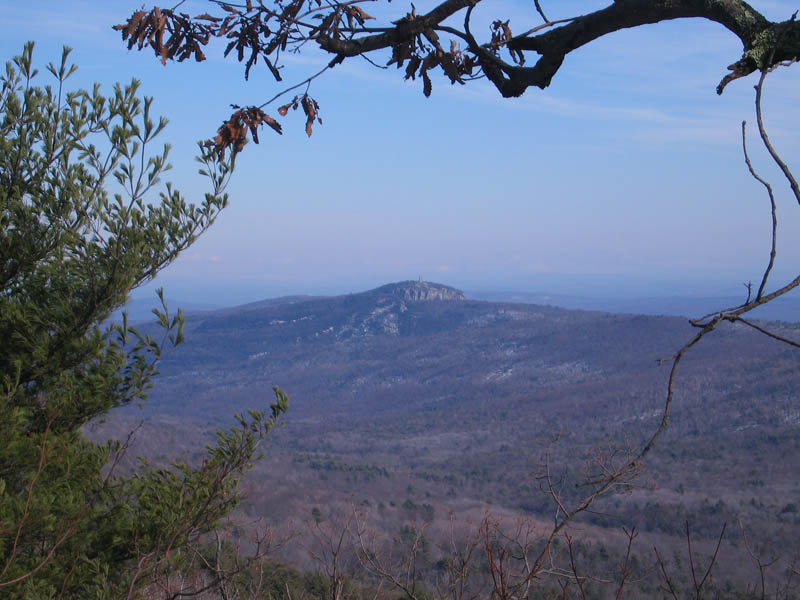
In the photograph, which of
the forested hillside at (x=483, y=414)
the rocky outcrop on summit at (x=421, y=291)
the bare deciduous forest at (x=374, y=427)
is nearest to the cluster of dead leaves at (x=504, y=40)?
the bare deciduous forest at (x=374, y=427)

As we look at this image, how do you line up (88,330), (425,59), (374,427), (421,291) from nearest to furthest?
(425,59), (88,330), (374,427), (421,291)

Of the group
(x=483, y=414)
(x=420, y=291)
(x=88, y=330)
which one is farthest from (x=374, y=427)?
(x=88, y=330)

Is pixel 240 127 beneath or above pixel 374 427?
above

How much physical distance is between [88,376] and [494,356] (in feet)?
197

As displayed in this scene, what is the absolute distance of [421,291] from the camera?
85.9 meters

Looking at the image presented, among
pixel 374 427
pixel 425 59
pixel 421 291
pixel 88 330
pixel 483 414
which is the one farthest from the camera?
pixel 421 291

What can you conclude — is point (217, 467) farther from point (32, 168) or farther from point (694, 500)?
point (694, 500)

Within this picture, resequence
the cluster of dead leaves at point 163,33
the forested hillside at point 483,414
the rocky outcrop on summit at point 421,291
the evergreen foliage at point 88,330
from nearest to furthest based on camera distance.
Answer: the cluster of dead leaves at point 163,33 → the evergreen foliage at point 88,330 → the forested hillside at point 483,414 → the rocky outcrop on summit at point 421,291

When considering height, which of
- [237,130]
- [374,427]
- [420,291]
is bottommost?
[374,427]

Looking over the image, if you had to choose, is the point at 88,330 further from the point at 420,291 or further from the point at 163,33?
the point at 420,291

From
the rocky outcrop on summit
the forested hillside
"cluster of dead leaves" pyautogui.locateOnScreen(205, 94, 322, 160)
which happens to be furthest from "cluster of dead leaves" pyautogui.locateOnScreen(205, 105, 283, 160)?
the rocky outcrop on summit

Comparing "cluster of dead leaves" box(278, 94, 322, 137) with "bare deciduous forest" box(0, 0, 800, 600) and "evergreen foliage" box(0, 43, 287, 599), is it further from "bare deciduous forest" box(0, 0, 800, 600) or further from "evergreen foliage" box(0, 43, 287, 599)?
"evergreen foliage" box(0, 43, 287, 599)

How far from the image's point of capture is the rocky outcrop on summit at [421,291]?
84.8 meters

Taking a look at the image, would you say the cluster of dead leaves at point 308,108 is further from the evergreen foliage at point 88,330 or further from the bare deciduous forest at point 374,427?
the evergreen foliage at point 88,330
